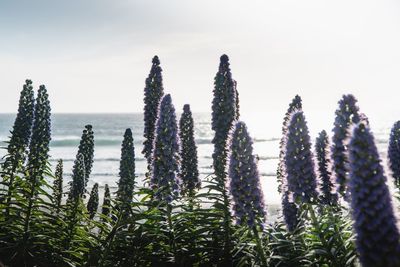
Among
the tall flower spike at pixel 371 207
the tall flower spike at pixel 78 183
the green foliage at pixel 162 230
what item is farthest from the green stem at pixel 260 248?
the tall flower spike at pixel 78 183

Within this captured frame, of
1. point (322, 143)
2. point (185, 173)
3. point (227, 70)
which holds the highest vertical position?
point (227, 70)

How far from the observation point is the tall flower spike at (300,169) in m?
5.13

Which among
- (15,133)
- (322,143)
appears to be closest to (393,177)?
(322,143)

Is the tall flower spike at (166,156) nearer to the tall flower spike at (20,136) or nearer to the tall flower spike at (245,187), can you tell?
the tall flower spike at (245,187)

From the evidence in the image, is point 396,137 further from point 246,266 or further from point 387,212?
point 387,212

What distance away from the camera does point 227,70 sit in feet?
29.6

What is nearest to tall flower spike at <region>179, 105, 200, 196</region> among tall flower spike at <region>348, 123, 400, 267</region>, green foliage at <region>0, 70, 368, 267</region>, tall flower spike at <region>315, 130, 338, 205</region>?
green foliage at <region>0, 70, 368, 267</region>

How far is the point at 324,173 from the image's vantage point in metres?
5.79

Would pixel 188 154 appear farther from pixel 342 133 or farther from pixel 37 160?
pixel 342 133

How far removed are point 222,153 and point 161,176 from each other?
190 cm

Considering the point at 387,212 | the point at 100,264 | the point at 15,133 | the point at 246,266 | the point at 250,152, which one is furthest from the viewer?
the point at 15,133

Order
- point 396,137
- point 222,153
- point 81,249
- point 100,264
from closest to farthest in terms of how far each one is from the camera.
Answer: point 100,264
point 81,249
point 222,153
point 396,137

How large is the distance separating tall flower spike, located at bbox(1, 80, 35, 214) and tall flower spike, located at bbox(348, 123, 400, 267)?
657cm

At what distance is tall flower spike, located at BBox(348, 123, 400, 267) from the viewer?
350cm
